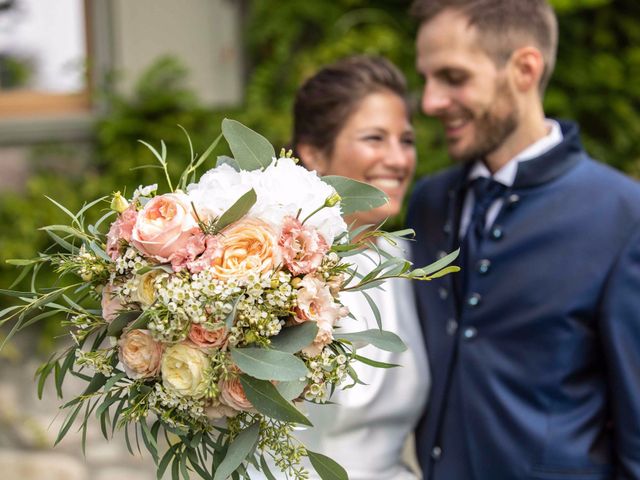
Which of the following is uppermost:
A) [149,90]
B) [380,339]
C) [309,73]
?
[380,339]

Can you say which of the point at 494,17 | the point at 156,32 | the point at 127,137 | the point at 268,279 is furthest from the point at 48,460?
the point at 268,279

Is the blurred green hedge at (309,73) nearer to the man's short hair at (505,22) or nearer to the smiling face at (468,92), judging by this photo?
the man's short hair at (505,22)

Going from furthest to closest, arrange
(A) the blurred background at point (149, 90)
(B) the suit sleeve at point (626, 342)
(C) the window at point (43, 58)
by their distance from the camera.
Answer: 1. (C) the window at point (43, 58)
2. (A) the blurred background at point (149, 90)
3. (B) the suit sleeve at point (626, 342)

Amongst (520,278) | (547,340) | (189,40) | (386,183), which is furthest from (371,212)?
(189,40)

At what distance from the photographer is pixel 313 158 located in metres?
2.81

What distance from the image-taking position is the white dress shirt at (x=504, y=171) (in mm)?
2713

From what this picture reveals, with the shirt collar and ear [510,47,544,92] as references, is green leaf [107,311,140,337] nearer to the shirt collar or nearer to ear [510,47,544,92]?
the shirt collar

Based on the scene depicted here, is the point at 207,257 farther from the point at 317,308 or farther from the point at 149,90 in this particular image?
the point at 149,90

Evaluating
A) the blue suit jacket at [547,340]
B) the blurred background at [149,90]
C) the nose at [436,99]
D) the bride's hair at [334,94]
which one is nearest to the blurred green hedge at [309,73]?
the blurred background at [149,90]

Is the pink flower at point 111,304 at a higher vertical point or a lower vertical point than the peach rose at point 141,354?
higher

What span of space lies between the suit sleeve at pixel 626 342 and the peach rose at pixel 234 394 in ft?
3.85

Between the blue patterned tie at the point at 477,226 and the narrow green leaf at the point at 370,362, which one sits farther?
the blue patterned tie at the point at 477,226

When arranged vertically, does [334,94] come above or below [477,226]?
above

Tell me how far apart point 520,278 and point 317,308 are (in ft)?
3.54
